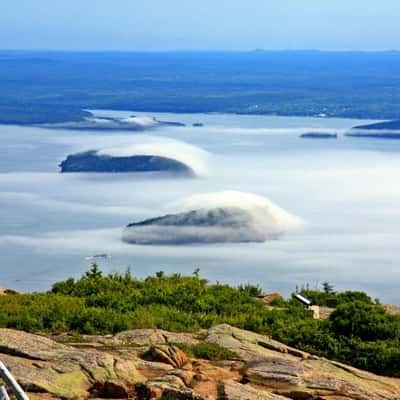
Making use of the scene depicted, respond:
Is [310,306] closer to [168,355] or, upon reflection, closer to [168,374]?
[168,355]

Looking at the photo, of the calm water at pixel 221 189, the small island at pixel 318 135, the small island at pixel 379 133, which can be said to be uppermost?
the small island at pixel 379 133

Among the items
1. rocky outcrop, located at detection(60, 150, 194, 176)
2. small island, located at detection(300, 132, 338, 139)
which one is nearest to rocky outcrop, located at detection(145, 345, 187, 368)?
rocky outcrop, located at detection(60, 150, 194, 176)

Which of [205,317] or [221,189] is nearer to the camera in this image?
[205,317]

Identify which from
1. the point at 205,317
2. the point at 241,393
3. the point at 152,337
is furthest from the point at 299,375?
the point at 205,317

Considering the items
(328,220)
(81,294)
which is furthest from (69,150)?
(81,294)

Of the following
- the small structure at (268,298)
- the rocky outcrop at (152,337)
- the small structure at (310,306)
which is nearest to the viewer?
the rocky outcrop at (152,337)

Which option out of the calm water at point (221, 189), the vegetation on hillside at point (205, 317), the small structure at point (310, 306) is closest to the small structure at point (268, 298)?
the vegetation on hillside at point (205, 317)

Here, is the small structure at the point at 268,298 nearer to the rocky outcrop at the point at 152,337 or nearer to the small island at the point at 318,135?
the rocky outcrop at the point at 152,337

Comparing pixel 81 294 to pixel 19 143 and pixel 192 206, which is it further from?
pixel 19 143
